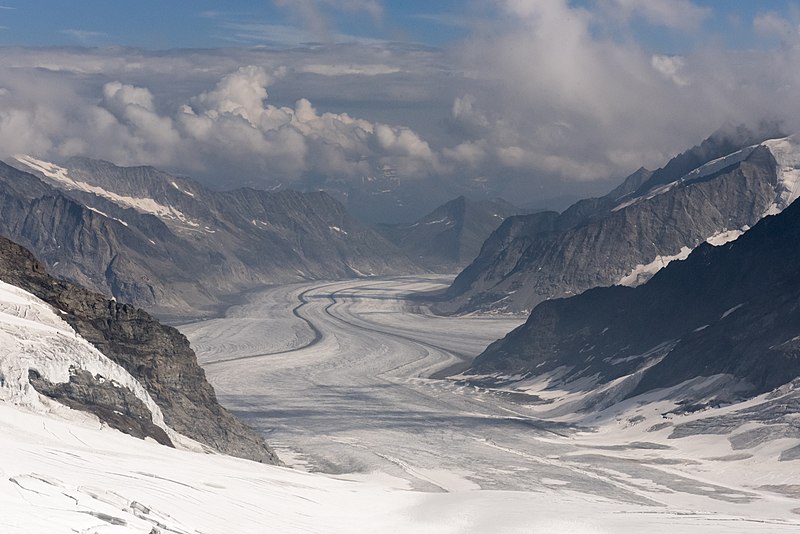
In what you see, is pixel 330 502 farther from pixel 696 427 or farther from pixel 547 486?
pixel 696 427

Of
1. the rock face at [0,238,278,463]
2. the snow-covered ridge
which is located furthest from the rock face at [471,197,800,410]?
the snow-covered ridge

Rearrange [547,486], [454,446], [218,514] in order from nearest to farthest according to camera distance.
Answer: [218,514] < [547,486] < [454,446]

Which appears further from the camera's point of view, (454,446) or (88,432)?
(454,446)

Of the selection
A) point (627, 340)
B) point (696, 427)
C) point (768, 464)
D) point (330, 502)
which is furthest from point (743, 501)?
point (627, 340)

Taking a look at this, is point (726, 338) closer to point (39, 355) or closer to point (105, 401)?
point (105, 401)

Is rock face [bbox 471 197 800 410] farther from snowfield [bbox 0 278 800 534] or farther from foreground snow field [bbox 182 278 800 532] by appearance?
foreground snow field [bbox 182 278 800 532]
